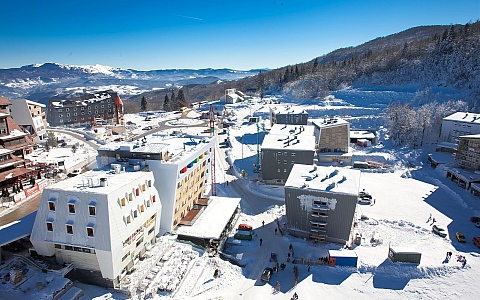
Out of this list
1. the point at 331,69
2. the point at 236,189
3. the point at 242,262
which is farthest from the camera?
the point at 331,69

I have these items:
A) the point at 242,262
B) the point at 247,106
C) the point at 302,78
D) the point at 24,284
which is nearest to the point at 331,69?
the point at 302,78

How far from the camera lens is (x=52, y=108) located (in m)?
96.4

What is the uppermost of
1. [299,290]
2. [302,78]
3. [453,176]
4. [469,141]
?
[302,78]

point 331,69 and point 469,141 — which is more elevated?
point 331,69

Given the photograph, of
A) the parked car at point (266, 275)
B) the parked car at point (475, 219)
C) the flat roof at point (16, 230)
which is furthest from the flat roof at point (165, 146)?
the parked car at point (475, 219)

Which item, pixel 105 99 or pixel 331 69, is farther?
pixel 331 69

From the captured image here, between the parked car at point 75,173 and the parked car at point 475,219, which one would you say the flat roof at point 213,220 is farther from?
the parked car at point 475,219

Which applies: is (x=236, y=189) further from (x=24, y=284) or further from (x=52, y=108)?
(x=52, y=108)

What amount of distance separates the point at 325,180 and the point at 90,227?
25.7 meters

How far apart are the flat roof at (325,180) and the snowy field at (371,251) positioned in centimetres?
663

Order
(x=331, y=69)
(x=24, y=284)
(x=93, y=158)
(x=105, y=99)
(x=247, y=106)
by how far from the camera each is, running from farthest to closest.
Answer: (x=331, y=69)
(x=247, y=106)
(x=105, y=99)
(x=93, y=158)
(x=24, y=284)

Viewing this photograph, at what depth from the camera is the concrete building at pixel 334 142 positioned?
205 feet

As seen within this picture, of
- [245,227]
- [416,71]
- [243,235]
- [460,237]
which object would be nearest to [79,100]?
[245,227]

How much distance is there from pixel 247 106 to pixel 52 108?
228 feet
